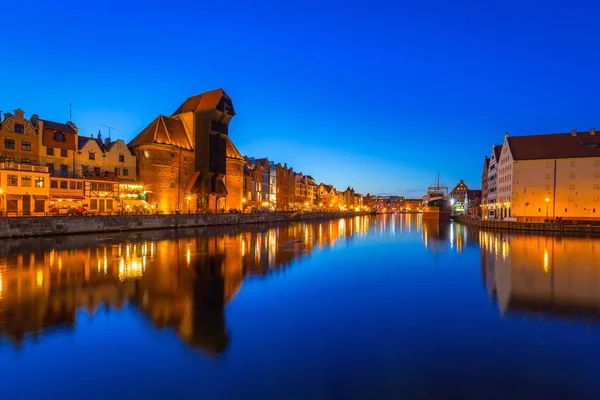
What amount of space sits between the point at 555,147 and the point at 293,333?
64.0m

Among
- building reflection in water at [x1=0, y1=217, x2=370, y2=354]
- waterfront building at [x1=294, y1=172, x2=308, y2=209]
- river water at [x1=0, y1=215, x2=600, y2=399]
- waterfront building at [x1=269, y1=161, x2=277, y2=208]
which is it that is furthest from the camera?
waterfront building at [x1=294, y1=172, x2=308, y2=209]

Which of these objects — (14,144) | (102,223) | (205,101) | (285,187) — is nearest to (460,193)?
(285,187)

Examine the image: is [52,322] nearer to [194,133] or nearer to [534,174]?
[194,133]

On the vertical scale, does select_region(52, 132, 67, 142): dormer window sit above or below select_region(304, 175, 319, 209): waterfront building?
above

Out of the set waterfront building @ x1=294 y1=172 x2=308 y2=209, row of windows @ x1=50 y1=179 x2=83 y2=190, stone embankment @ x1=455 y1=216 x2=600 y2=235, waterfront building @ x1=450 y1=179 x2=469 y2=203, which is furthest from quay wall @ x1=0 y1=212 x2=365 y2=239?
waterfront building @ x1=450 y1=179 x2=469 y2=203

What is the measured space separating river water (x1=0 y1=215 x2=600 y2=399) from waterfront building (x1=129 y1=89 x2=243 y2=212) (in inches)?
1533

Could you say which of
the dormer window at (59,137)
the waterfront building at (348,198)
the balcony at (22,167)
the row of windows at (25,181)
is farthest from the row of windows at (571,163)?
the waterfront building at (348,198)

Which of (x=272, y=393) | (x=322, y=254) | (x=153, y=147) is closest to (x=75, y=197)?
(x=153, y=147)

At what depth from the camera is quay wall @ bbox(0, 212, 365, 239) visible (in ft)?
109

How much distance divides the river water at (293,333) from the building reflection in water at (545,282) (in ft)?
0.34

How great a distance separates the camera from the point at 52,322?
998 centimetres

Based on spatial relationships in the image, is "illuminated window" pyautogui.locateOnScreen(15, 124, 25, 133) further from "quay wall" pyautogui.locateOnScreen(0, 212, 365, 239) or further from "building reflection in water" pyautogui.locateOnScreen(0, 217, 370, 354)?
"building reflection in water" pyautogui.locateOnScreen(0, 217, 370, 354)

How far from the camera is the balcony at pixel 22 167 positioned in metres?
37.9

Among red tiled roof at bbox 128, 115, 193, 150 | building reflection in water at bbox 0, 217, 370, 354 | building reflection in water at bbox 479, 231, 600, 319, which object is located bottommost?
building reflection in water at bbox 479, 231, 600, 319
